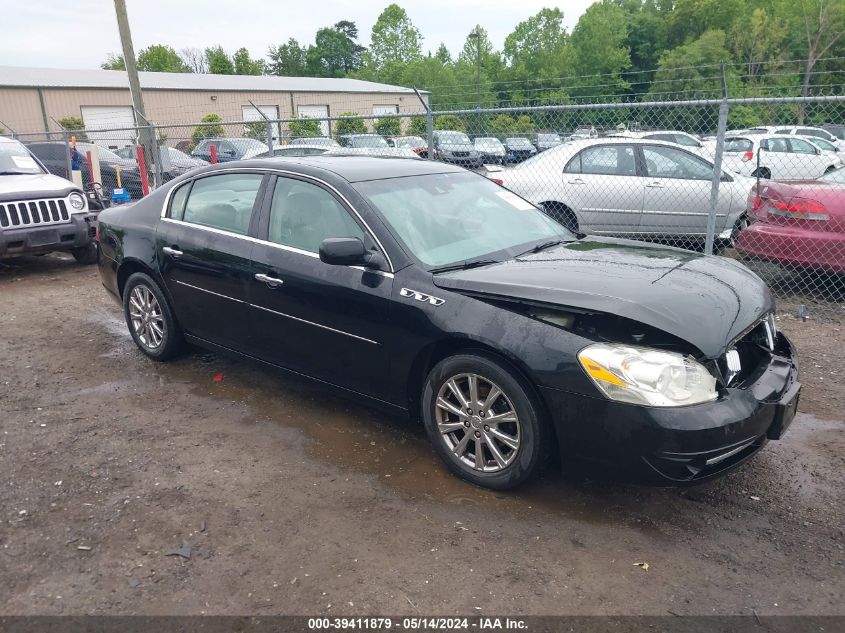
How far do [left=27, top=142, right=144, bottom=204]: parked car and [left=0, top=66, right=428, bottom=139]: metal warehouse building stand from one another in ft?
33.9

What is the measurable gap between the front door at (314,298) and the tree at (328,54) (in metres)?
98.4

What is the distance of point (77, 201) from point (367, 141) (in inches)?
279

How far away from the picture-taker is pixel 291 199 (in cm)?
427

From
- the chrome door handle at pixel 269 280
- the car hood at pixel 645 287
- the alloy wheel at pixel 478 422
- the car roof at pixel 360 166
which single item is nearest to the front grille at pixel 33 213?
the car roof at pixel 360 166

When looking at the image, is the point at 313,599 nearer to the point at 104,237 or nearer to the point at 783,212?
the point at 104,237

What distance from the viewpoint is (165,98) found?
1346 inches

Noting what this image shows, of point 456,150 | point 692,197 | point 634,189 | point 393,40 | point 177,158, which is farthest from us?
point 393,40

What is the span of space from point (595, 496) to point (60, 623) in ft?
8.02

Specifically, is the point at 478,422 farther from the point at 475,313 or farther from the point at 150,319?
the point at 150,319

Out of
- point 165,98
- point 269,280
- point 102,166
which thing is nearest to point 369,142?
point 102,166

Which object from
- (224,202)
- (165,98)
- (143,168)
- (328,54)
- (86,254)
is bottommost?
(86,254)

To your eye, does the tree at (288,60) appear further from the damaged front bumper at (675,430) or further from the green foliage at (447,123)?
the damaged front bumper at (675,430)

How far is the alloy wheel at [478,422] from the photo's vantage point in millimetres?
3297

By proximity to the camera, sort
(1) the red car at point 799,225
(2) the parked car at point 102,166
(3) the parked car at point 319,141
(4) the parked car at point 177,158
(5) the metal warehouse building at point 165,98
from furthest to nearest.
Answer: (5) the metal warehouse building at point 165,98 → (4) the parked car at point 177,158 → (3) the parked car at point 319,141 → (2) the parked car at point 102,166 → (1) the red car at point 799,225
